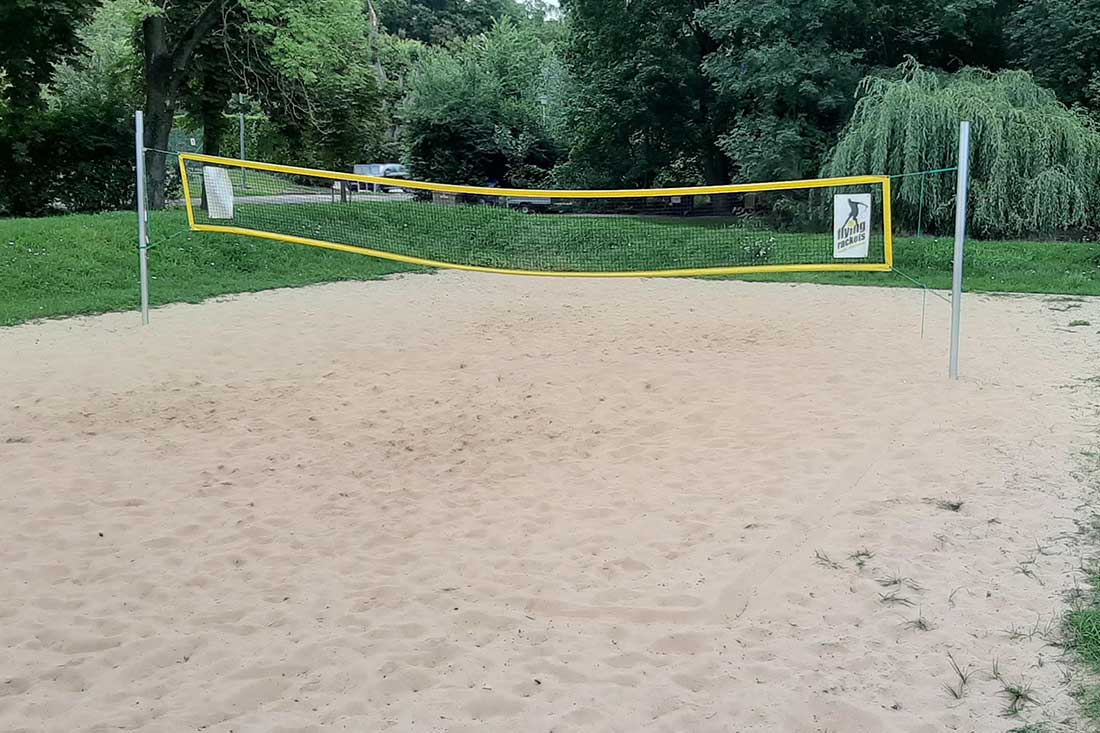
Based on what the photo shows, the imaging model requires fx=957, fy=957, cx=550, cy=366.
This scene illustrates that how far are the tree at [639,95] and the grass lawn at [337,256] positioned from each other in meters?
7.19

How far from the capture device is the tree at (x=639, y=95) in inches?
837

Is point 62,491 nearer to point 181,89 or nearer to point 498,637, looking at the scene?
point 498,637

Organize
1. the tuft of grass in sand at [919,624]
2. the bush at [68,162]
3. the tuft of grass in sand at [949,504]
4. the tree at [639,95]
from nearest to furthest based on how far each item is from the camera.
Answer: the tuft of grass in sand at [919,624], the tuft of grass in sand at [949,504], the bush at [68,162], the tree at [639,95]

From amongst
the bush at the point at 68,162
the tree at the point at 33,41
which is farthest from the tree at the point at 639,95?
the tree at the point at 33,41

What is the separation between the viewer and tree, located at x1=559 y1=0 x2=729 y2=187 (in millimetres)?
21250

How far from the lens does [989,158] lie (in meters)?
14.6

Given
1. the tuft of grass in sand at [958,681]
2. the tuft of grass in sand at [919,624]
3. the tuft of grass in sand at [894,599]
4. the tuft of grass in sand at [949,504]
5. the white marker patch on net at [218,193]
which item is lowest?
the tuft of grass in sand at [958,681]

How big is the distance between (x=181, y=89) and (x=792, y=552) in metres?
18.8

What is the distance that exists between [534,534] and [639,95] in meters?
18.7

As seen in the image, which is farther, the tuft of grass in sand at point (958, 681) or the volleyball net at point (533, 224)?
the volleyball net at point (533, 224)

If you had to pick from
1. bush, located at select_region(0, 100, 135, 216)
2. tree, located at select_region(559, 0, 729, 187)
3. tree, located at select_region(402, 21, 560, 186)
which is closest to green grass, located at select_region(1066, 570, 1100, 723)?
tree, located at select_region(559, 0, 729, 187)

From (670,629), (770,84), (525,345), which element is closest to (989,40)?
(770,84)

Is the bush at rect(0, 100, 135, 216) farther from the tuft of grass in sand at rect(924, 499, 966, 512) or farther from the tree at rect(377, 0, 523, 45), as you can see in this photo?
the tree at rect(377, 0, 523, 45)

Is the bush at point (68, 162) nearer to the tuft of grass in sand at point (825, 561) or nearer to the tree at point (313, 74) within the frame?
the tree at point (313, 74)
